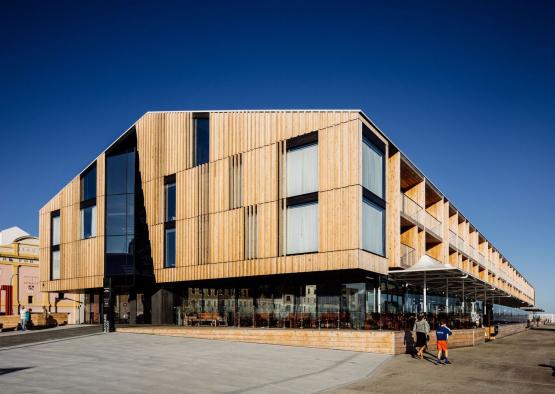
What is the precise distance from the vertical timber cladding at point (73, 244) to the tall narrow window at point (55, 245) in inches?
13.2

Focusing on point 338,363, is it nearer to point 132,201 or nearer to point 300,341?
point 300,341

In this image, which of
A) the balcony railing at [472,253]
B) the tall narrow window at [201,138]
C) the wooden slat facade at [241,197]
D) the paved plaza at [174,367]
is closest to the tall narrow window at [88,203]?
the wooden slat facade at [241,197]

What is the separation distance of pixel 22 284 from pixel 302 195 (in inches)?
1626

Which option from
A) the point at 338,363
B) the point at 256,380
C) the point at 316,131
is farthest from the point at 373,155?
the point at 256,380

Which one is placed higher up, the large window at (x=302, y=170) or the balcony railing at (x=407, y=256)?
the large window at (x=302, y=170)

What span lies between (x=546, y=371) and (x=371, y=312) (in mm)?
8565

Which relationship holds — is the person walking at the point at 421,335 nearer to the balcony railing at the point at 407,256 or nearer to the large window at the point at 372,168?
the large window at the point at 372,168

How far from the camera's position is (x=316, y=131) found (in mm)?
28266

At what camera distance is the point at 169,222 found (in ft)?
116

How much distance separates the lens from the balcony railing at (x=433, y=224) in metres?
37.8

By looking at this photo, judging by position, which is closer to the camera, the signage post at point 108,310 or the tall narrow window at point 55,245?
the signage post at point 108,310

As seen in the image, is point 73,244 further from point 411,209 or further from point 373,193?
point 411,209

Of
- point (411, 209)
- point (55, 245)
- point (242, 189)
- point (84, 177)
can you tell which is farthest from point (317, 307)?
point (55, 245)

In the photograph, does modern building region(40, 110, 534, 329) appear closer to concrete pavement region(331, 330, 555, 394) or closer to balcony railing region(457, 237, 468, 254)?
concrete pavement region(331, 330, 555, 394)
